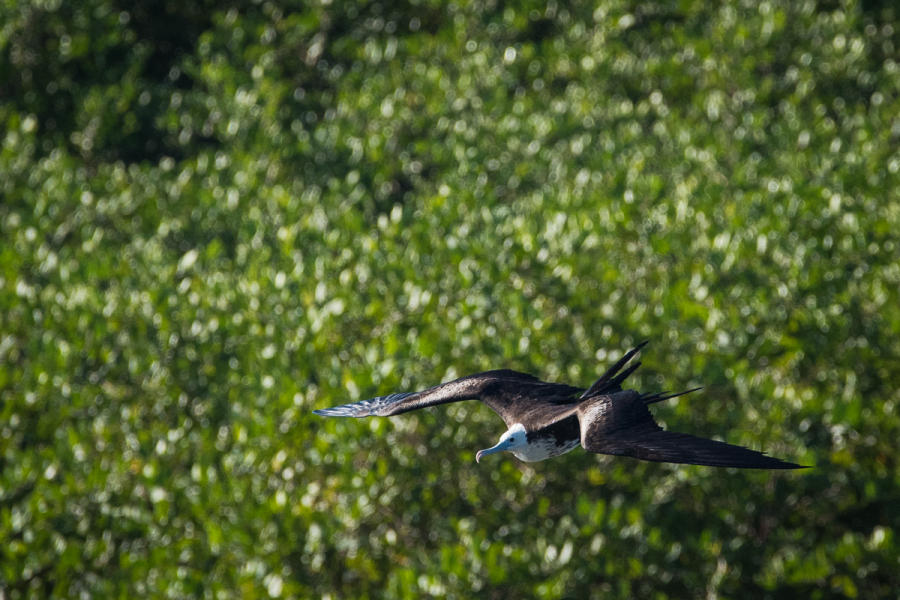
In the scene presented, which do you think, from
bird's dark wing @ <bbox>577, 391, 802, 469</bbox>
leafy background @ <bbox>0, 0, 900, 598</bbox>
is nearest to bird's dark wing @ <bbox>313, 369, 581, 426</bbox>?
bird's dark wing @ <bbox>577, 391, 802, 469</bbox>

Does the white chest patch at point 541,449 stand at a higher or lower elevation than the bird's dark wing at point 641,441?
lower

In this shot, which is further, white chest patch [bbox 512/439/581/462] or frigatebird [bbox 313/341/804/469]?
white chest patch [bbox 512/439/581/462]

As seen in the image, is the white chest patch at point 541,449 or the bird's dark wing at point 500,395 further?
the bird's dark wing at point 500,395

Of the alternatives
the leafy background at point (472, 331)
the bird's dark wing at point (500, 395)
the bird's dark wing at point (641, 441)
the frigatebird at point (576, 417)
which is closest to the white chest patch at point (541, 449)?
the frigatebird at point (576, 417)

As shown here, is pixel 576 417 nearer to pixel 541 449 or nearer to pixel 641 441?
pixel 541 449

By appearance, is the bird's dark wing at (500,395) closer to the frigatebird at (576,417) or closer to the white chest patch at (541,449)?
the frigatebird at (576,417)

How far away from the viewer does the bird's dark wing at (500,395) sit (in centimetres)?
514

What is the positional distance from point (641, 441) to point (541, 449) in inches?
32.6

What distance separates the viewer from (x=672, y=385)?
763 cm

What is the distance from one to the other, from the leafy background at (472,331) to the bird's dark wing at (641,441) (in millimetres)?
2478

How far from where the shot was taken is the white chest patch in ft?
15.9

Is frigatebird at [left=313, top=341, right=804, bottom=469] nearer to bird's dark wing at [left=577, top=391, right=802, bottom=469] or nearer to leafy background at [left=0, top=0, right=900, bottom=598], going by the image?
bird's dark wing at [left=577, top=391, right=802, bottom=469]

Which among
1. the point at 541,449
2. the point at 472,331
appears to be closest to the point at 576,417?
the point at 541,449

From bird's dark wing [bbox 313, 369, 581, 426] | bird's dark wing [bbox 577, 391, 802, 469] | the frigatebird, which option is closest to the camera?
bird's dark wing [bbox 577, 391, 802, 469]
